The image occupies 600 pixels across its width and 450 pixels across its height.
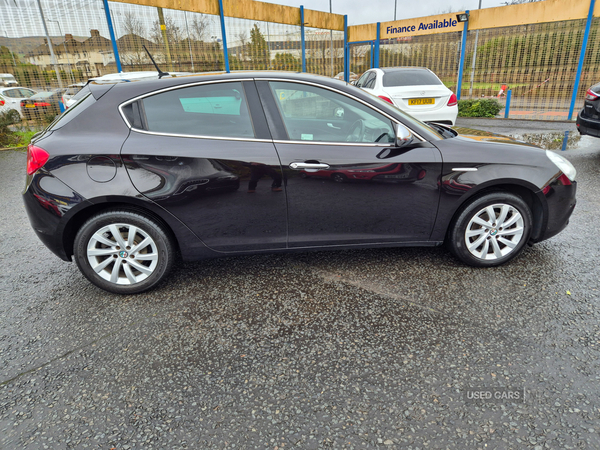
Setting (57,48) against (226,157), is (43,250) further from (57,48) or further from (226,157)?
(57,48)

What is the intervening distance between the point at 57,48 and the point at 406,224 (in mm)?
9603

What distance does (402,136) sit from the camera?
298 cm

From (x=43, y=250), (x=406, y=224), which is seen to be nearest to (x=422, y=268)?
(x=406, y=224)

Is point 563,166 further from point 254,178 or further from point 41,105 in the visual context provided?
point 41,105

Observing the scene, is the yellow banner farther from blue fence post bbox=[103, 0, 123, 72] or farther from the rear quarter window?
the rear quarter window

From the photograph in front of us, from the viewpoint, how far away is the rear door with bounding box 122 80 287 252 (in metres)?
2.82

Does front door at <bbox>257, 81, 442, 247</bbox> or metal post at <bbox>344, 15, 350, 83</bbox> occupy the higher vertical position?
metal post at <bbox>344, 15, 350, 83</bbox>

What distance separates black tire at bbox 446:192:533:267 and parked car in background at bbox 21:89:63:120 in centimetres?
990

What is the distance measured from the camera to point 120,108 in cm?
287

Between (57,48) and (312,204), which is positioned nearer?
(312,204)

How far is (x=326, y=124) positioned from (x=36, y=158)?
7.00 feet

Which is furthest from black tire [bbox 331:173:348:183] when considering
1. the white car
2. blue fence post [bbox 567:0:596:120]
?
blue fence post [bbox 567:0:596:120]

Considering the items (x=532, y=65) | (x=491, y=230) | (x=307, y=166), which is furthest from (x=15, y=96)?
(x=532, y=65)

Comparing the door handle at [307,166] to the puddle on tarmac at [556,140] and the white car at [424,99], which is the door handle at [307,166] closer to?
the white car at [424,99]
